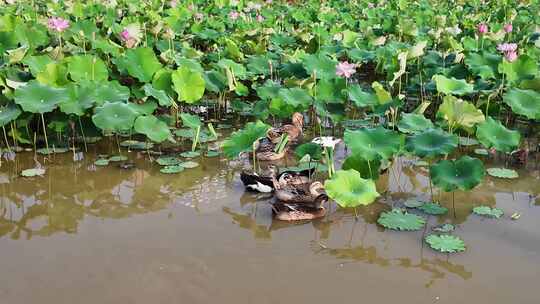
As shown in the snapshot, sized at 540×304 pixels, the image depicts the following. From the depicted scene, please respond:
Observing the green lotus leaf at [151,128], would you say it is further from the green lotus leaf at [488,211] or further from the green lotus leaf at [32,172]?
the green lotus leaf at [488,211]

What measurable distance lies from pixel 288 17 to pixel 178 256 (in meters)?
6.26

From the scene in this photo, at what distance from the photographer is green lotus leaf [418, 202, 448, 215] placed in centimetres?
311

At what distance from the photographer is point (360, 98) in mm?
4074

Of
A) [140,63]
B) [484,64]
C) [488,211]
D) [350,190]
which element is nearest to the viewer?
[350,190]

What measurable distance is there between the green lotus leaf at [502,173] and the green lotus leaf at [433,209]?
68 cm

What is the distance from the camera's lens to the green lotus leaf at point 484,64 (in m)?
4.59

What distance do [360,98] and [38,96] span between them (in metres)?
2.10

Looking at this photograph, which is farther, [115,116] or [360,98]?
[360,98]

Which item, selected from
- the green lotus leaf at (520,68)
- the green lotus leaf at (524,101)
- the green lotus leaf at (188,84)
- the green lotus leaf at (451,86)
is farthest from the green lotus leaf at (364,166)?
the green lotus leaf at (520,68)

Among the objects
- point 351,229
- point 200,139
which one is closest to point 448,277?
point 351,229

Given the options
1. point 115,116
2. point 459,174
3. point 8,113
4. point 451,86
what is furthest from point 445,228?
point 8,113

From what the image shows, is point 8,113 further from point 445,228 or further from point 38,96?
point 445,228

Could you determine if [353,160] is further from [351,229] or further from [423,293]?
[423,293]

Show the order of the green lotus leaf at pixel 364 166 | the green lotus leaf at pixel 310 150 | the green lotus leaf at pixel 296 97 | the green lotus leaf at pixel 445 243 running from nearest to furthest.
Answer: the green lotus leaf at pixel 445 243 < the green lotus leaf at pixel 364 166 < the green lotus leaf at pixel 310 150 < the green lotus leaf at pixel 296 97
